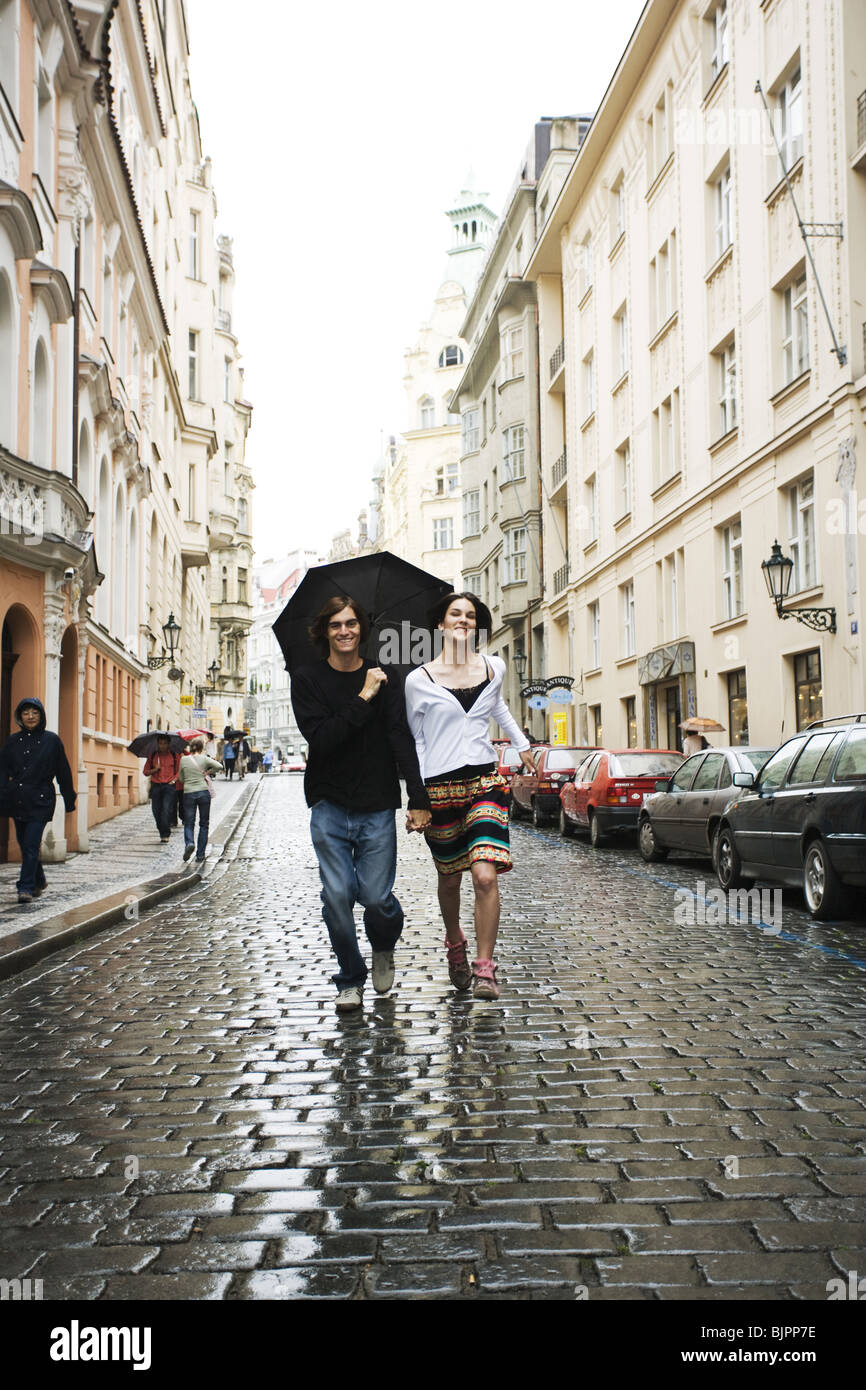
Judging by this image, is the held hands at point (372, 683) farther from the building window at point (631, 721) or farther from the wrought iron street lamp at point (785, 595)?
the building window at point (631, 721)

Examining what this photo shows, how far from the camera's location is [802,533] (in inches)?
790

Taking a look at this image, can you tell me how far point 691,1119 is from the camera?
4395 millimetres

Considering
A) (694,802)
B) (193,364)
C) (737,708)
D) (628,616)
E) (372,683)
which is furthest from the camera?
(193,364)

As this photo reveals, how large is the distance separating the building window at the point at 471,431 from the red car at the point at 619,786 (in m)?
40.3

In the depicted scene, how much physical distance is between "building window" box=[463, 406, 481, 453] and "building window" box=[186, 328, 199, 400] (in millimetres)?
13452

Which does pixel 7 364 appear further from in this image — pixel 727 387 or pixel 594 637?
pixel 594 637

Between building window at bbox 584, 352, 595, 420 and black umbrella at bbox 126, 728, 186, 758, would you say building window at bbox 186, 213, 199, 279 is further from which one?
black umbrella at bbox 126, 728, 186, 758

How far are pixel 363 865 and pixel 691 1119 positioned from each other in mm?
2251

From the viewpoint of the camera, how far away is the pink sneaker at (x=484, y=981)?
21.1ft

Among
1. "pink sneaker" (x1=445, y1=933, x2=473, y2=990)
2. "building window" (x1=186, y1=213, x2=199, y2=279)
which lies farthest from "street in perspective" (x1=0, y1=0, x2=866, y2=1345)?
"building window" (x1=186, y1=213, x2=199, y2=279)

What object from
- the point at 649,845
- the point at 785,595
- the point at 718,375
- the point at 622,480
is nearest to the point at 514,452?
the point at 622,480

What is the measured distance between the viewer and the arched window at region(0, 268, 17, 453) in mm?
14781

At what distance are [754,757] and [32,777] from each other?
741 centimetres
